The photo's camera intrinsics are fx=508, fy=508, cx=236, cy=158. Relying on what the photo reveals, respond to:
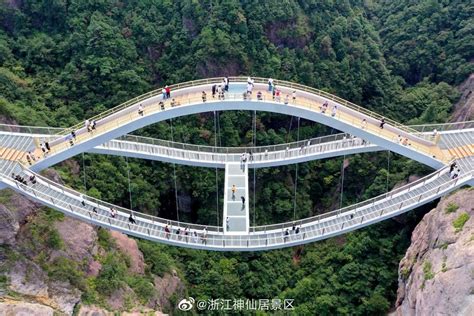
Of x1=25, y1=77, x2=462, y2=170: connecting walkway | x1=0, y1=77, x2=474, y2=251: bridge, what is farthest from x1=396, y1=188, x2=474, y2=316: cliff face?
x1=25, y1=77, x2=462, y2=170: connecting walkway

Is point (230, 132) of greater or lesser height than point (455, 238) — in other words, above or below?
above

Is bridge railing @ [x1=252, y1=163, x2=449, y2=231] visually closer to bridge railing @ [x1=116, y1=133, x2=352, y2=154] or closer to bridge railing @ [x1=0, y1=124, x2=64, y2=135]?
bridge railing @ [x1=116, y1=133, x2=352, y2=154]

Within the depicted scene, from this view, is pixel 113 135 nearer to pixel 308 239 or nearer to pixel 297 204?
pixel 308 239

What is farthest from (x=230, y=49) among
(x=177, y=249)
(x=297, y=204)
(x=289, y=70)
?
(x=177, y=249)

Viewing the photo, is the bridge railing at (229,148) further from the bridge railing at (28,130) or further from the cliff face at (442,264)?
the cliff face at (442,264)

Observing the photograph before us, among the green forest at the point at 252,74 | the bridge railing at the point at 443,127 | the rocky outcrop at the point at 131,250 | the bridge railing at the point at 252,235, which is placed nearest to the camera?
the bridge railing at the point at 252,235

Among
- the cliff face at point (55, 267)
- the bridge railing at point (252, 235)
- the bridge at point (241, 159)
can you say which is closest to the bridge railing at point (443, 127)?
the bridge at point (241, 159)
